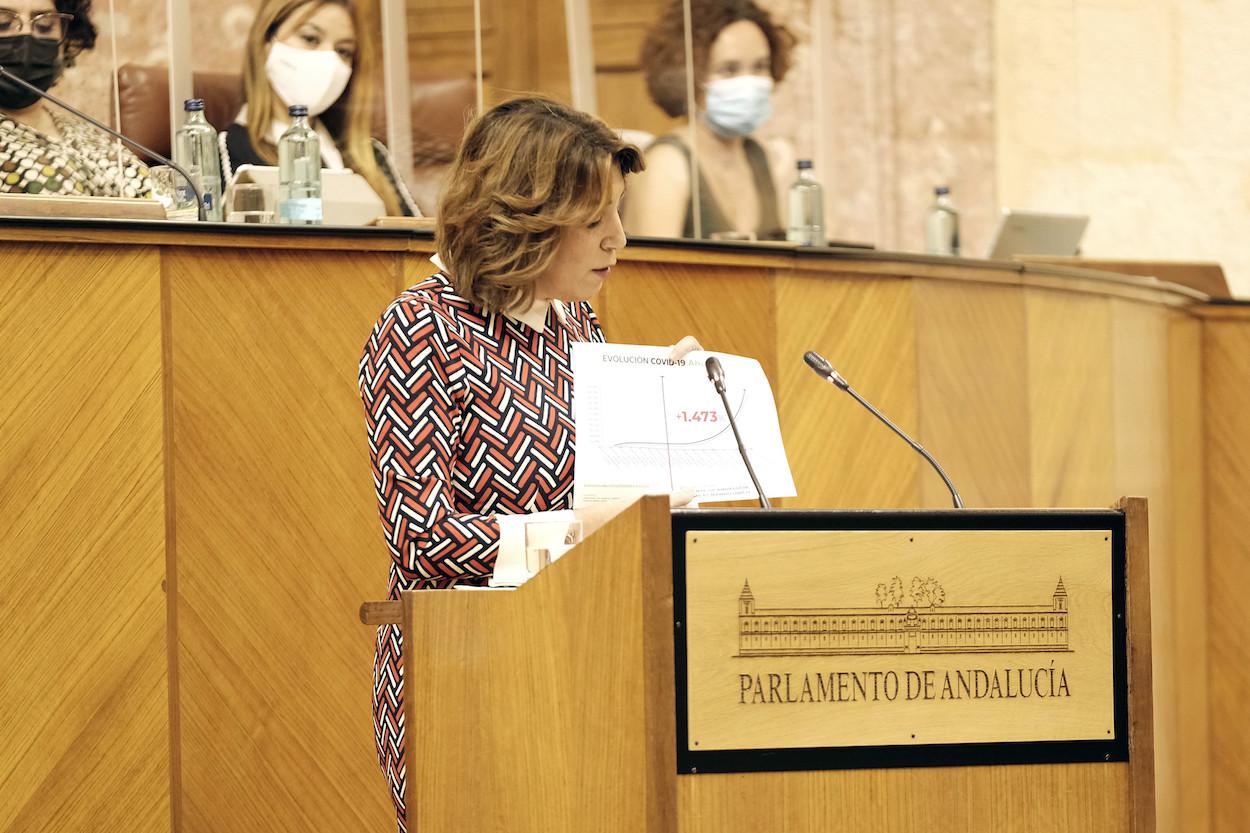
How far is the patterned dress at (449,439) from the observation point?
6.26ft

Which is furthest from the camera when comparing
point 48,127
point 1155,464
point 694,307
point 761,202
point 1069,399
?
point 761,202

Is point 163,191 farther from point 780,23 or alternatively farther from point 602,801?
point 780,23

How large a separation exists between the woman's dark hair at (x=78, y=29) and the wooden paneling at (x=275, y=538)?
1.98m

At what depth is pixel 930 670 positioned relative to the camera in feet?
5.51

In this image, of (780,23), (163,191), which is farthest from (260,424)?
(780,23)

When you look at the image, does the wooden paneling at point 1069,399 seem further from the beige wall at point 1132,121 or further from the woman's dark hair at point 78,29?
the beige wall at point 1132,121

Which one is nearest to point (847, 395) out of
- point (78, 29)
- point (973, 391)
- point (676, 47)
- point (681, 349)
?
point (973, 391)

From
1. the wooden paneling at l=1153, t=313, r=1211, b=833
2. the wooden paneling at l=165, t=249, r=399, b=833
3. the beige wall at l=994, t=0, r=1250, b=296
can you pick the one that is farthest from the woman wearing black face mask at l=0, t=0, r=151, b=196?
the beige wall at l=994, t=0, r=1250, b=296

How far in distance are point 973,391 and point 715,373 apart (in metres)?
1.67

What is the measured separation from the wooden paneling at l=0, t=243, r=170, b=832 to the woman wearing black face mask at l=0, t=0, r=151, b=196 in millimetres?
404

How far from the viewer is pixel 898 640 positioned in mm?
1674

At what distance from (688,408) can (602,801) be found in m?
0.58

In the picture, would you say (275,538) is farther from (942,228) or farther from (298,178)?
(942,228)

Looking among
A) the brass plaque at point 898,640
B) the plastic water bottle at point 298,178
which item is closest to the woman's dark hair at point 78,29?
the plastic water bottle at point 298,178
